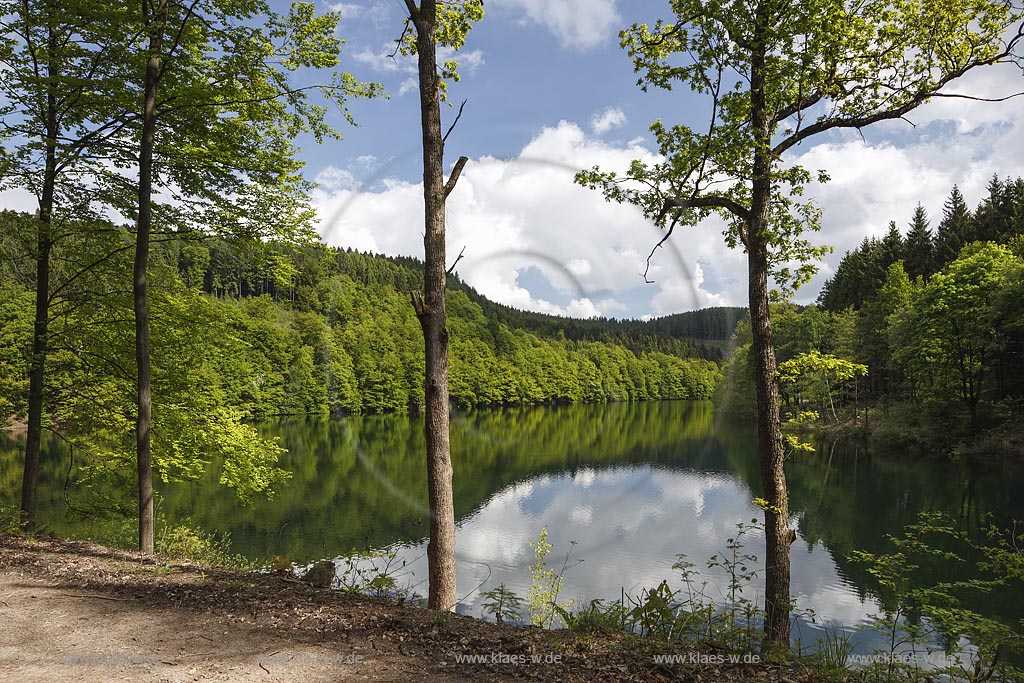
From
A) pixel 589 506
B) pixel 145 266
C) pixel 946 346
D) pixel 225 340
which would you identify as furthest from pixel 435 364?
pixel 946 346

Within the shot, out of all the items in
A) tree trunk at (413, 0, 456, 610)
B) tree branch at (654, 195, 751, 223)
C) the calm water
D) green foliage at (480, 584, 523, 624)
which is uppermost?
tree branch at (654, 195, 751, 223)

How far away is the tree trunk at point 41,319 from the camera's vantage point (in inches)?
393

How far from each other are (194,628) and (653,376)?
1205cm

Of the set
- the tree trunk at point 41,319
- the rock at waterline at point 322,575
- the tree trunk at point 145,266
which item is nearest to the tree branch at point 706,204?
the rock at waterline at point 322,575

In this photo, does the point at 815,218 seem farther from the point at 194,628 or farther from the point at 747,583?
the point at 747,583

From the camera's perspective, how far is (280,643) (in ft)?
15.6

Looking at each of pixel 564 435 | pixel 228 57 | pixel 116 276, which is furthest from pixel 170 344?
pixel 564 435

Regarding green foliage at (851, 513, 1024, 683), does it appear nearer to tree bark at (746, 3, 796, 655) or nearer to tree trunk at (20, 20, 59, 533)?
tree bark at (746, 3, 796, 655)

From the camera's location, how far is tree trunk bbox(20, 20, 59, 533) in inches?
393

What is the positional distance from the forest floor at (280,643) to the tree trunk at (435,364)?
687mm

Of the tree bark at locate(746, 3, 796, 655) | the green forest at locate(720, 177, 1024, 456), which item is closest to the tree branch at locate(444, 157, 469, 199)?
the tree bark at locate(746, 3, 796, 655)

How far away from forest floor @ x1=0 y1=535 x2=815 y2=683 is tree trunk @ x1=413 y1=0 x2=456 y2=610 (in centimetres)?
69

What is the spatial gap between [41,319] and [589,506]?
48.7 feet

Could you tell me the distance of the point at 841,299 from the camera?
61219 mm
